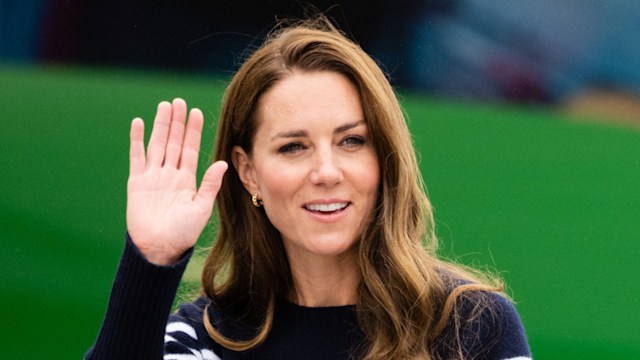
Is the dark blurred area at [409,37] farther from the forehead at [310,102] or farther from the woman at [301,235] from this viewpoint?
the forehead at [310,102]

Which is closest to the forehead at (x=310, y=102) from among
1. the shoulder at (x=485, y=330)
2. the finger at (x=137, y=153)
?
the finger at (x=137, y=153)

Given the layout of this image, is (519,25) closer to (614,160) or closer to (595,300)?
(614,160)

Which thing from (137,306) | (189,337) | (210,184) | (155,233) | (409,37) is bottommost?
(189,337)

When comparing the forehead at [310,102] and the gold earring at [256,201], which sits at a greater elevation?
the forehead at [310,102]

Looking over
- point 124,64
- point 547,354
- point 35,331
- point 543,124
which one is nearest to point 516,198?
point 543,124

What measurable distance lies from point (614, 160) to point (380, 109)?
1.70m

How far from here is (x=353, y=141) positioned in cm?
259

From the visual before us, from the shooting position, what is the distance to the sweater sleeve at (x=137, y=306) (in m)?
2.40

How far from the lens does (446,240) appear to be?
3.98 m

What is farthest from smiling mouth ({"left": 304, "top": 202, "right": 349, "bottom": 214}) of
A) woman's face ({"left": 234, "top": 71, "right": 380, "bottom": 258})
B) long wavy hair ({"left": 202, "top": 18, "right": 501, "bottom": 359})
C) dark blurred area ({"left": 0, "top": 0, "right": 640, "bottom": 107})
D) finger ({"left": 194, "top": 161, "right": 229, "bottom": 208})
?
dark blurred area ({"left": 0, "top": 0, "right": 640, "bottom": 107})

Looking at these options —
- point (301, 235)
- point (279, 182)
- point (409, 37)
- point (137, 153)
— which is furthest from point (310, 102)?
point (409, 37)

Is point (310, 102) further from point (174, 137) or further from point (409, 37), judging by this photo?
point (409, 37)

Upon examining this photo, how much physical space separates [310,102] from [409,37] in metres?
1.45

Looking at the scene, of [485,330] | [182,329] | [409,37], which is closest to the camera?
[485,330]
